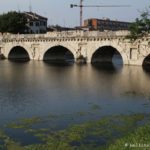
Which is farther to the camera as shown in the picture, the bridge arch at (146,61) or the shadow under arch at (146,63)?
the bridge arch at (146,61)

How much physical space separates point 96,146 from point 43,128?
3741mm

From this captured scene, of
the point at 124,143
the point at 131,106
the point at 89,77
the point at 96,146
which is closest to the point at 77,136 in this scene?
the point at 96,146

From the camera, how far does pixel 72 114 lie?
2220 centimetres

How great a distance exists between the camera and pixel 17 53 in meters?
78.1

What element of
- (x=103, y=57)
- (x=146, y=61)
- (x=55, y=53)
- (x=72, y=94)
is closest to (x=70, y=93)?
(x=72, y=94)

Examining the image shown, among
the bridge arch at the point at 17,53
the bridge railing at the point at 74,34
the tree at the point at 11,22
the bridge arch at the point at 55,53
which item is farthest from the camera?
the tree at the point at 11,22

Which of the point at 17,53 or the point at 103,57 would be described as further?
the point at 17,53

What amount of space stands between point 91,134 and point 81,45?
4279cm

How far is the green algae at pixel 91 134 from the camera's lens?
15.9m

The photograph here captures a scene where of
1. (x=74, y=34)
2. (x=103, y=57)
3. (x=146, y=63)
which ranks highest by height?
(x=74, y=34)

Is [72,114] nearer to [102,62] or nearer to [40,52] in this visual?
[102,62]

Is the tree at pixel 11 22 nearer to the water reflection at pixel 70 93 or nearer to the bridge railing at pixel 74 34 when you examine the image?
the bridge railing at pixel 74 34

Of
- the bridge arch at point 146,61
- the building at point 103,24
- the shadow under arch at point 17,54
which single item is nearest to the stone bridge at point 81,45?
the shadow under arch at point 17,54

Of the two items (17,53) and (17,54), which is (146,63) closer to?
(17,53)
